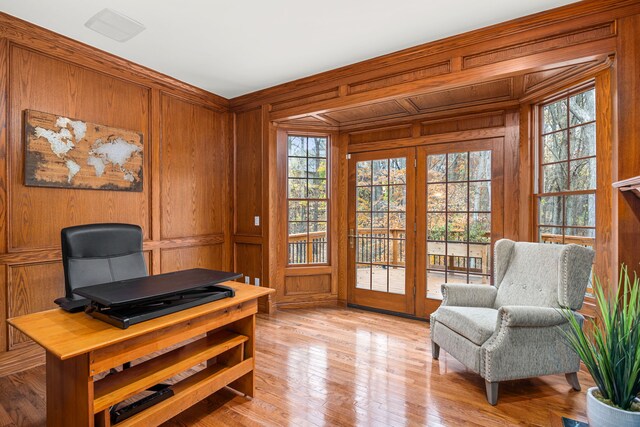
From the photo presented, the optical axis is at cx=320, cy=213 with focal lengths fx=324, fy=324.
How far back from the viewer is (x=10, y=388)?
2350 mm

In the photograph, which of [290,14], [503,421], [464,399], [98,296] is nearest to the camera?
[98,296]

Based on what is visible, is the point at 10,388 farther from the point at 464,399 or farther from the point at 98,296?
the point at 464,399

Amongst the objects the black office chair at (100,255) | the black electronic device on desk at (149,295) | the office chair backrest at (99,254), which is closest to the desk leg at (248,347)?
the black electronic device on desk at (149,295)

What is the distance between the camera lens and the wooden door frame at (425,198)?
3.52m

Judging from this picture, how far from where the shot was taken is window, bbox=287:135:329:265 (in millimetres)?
4391

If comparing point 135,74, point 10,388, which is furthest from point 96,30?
point 10,388

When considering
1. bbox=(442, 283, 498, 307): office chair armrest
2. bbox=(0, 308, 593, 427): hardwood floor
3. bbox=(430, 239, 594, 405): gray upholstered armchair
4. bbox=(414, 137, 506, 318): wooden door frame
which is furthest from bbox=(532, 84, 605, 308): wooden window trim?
bbox=(0, 308, 593, 427): hardwood floor

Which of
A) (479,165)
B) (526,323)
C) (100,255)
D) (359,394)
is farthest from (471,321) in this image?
(100,255)

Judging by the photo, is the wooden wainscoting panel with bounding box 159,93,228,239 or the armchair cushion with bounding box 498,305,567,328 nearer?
the armchair cushion with bounding box 498,305,567,328

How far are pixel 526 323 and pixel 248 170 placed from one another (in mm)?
3418

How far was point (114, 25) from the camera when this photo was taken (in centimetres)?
258

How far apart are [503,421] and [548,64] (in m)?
2.55

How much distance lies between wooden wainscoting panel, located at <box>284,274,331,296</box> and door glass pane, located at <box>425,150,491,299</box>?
1.37 meters

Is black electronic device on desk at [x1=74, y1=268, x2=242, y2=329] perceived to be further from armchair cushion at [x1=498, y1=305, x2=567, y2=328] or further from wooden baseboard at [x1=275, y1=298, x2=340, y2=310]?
wooden baseboard at [x1=275, y1=298, x2=340, y2=310]
